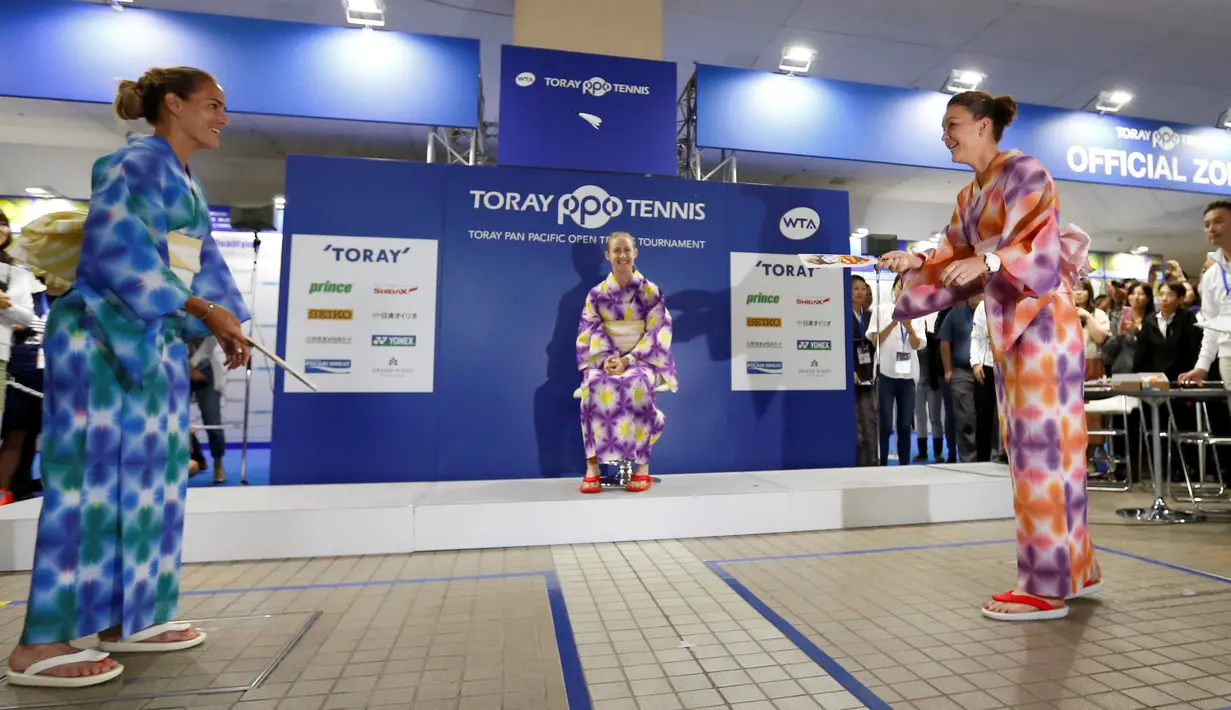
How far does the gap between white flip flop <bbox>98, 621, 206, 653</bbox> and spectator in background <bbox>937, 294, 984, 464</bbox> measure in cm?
568

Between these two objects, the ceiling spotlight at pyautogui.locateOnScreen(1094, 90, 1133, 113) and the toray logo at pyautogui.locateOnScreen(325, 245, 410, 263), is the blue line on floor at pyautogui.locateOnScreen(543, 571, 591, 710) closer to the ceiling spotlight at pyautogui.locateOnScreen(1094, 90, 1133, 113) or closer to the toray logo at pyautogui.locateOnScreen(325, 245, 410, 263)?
the toray logo at pyautogui.locateOnScreen(325, 245, 410, 263)

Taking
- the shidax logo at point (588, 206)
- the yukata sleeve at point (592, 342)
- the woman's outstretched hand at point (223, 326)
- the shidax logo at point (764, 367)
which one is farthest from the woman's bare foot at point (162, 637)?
the shidax logo at point (764, 367)

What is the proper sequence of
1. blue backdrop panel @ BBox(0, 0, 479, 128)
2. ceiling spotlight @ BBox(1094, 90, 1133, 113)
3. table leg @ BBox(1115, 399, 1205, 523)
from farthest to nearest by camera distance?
ceiling spotlight @ BBox(1094, 90, 1133, 113) → blue backdrop panel @ BBox(0, 0, 479, 128) → table leg @ BBox(1115, 399, 1205, 523)

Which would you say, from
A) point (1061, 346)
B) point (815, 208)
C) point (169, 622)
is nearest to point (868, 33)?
point (815, 208)

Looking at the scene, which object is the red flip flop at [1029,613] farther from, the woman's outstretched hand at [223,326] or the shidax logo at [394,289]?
the shidax logo at [394,289]

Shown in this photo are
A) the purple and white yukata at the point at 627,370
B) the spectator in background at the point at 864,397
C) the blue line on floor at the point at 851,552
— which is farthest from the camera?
the spectator in background at the point at 864,397

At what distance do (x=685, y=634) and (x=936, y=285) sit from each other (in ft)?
5.42

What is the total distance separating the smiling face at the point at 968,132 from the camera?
233 cm

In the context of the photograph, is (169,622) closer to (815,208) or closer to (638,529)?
(638,529)

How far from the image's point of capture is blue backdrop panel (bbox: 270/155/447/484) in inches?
158

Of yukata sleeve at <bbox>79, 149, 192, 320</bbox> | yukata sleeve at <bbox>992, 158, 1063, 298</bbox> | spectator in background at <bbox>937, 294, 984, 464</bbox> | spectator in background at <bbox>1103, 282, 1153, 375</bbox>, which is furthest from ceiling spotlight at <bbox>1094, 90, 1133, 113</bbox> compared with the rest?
yukata sleeve at <bbox>79, 149, 192, 320</bbox>

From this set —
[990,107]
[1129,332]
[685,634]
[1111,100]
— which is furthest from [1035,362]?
[1111,100]

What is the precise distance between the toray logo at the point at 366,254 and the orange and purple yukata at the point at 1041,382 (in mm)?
3441

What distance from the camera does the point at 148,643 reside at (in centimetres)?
190
